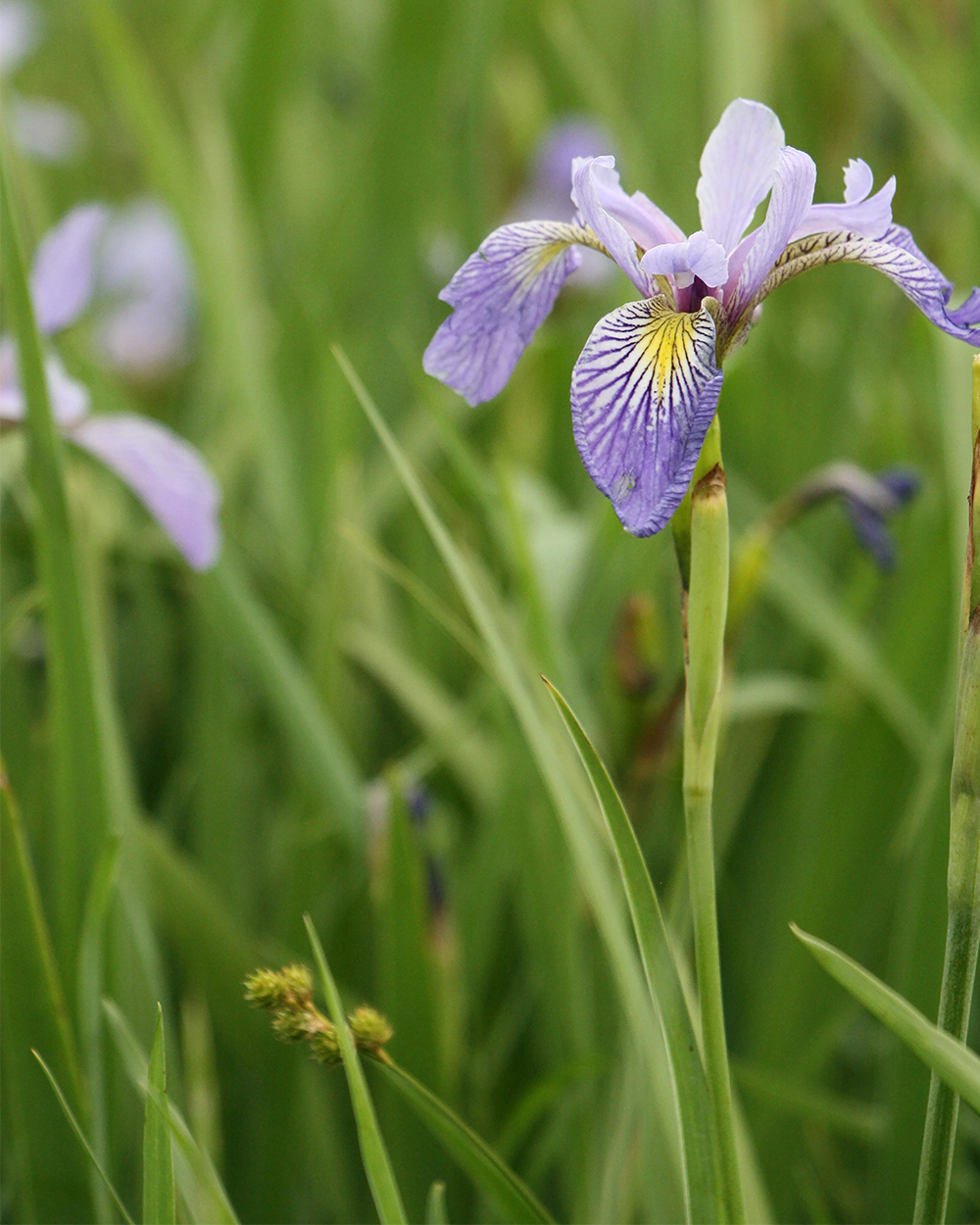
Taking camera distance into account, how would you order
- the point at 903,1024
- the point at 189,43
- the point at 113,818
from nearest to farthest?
the point at 903,1024 < the point at 113,818 < the point at 189,43

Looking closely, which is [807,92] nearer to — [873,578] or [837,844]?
[873,578]

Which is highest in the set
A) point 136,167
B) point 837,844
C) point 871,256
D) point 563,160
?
point 136,167

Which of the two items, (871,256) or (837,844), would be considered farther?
(837,844)

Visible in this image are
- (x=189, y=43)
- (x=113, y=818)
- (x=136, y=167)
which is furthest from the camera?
(x=136, y=167)


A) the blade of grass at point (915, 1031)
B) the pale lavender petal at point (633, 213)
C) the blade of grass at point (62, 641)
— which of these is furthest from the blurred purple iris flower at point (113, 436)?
the blade of grass at point (915, 1031)

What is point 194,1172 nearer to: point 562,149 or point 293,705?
point 293,705

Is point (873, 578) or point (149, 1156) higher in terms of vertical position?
point (873, 578)

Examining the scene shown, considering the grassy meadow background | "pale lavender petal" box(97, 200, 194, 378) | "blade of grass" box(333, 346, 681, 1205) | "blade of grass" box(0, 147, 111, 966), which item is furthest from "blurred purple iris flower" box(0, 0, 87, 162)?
"blade of grass" box(333, 346, 681, 1205)

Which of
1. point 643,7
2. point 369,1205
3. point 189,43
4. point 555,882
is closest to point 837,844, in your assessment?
point 555,882
